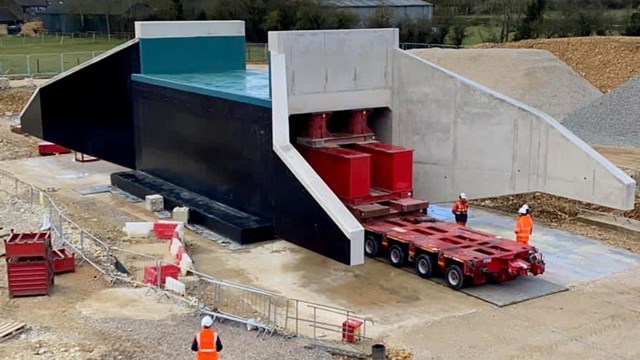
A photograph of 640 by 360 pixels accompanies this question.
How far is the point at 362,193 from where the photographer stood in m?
19.1

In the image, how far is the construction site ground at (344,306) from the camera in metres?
13.3

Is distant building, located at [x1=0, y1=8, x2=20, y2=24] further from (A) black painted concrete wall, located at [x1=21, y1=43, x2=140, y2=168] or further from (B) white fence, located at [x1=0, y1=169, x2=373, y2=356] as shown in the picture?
(B) white fence, located at [x1=0, y1=169, x2=373, y2=356]

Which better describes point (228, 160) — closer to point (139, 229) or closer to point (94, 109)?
point (139, 229)

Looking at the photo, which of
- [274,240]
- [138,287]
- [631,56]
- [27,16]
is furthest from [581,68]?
[27,16]

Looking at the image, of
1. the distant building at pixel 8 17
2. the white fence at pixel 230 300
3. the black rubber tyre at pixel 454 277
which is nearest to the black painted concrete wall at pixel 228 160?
the white fence at pixel 230 300

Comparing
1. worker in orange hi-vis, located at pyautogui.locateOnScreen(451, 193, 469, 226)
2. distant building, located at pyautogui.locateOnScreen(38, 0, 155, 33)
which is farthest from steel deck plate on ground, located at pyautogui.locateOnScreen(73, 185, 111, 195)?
distant building, located at pyautogui.locateOnScreen(38, 0, 155, 33)

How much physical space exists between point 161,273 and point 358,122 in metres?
6.76

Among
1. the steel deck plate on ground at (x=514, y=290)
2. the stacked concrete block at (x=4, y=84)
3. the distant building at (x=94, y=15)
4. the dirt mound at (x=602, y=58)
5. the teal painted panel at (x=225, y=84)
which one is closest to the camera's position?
the steel deck plate on ground at (x=514, y=290)

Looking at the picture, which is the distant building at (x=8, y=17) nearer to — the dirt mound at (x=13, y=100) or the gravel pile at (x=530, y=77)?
the dirt mound at (x=13, y=100)

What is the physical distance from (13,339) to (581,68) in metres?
36.7

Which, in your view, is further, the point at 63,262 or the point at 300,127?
the point at 300,127

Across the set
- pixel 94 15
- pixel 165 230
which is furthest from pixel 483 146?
pixel 94 15

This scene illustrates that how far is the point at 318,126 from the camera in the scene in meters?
19.8

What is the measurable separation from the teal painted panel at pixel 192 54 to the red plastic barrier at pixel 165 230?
21.2 feet
